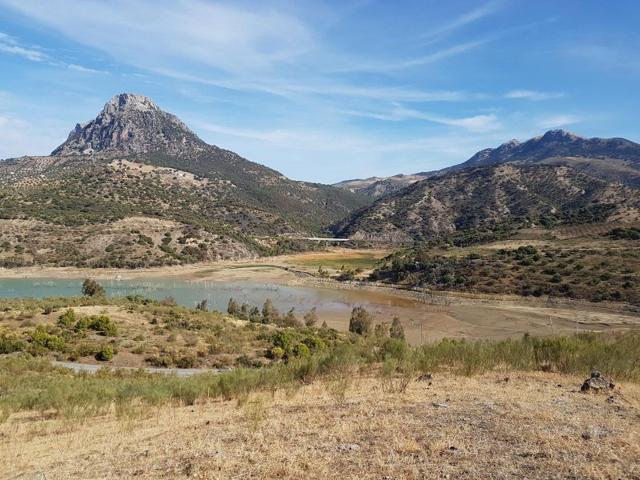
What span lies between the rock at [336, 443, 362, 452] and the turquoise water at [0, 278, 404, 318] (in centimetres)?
4635

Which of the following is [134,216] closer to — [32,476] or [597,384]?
[32,476]

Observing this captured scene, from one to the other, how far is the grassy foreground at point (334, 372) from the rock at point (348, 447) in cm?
423

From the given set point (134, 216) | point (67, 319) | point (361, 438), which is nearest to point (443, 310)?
point (67, 319)

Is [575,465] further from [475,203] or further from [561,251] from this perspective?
[475,203]

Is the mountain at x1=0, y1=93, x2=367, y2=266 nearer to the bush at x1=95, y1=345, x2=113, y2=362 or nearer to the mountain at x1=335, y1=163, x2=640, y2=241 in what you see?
the mountain at x1=335, y1=163, x2=640, y2=241

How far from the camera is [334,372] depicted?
14484mm

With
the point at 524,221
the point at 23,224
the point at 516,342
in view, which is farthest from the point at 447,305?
the point at 23,224

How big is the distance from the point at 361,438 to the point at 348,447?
484 mm

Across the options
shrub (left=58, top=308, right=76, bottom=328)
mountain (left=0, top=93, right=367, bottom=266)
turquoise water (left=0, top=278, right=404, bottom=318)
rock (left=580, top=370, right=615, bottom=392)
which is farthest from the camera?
mountain (left=0, top=93, right=367, bottom=266)

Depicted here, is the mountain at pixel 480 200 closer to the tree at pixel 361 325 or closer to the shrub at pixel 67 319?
the tree at pixel 361 325

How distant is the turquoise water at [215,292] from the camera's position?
59031mm

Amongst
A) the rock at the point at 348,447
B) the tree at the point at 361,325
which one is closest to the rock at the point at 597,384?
the rock at the point at 348,447

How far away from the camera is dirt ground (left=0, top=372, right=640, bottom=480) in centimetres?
678

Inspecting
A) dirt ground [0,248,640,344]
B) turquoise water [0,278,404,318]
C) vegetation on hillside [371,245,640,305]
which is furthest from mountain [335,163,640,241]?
turquoise water [0,278,404,318]
